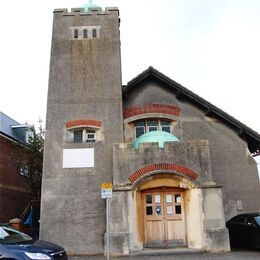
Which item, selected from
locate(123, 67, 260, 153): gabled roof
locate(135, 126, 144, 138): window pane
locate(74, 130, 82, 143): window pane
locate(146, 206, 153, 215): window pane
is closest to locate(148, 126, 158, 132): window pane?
locate(135, 126, 144, 138): window pane

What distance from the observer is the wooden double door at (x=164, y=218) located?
14.8m

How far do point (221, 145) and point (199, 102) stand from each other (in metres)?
2.40

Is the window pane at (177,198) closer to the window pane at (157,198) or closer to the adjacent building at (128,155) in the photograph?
the adjacent building at (128,155)

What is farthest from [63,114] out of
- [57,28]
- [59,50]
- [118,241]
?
[118,241]

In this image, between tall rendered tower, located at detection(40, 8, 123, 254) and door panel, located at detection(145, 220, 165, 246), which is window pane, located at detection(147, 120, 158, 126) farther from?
door panel, located at detection(145, 220, 165, 246)

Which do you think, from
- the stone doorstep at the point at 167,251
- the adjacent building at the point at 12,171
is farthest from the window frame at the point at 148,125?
the adjacent building at the point at 12,171

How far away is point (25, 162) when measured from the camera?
23.0 metres

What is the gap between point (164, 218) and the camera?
15.1 meters

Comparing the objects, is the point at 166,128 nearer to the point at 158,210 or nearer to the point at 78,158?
the point at 158,210

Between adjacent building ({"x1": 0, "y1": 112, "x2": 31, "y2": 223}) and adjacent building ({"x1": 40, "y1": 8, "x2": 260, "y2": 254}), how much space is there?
7772mm

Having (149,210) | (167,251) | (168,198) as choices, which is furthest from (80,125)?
Answer: (167,251)

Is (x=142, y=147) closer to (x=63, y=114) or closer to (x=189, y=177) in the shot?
(x=189, y=177)

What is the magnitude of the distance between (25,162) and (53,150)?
837 cm

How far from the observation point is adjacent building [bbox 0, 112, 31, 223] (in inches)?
859
